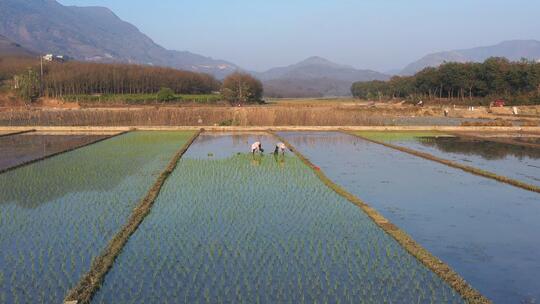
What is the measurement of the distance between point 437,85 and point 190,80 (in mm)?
29516

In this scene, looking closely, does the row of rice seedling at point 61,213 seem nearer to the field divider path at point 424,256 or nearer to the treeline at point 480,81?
the field divider path at point 424,256

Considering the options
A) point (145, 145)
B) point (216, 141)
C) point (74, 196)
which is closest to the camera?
point (74, 196)

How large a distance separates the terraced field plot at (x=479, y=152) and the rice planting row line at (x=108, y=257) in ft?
22.7

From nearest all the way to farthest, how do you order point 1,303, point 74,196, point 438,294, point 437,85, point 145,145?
point 1,303 → point 438,294 → point 74,196 → point 145,145 → point 437,85

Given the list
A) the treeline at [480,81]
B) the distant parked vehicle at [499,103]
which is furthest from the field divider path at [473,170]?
the treeline at [480,81]

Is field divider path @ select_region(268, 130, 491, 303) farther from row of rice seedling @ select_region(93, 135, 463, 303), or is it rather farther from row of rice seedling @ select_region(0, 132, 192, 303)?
row of rice seedling @ select_region(0, 132, 192, 303)

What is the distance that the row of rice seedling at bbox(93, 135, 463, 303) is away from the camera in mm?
4273

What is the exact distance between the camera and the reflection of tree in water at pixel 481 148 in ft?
46.1

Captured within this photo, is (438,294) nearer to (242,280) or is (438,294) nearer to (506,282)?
(506,282)

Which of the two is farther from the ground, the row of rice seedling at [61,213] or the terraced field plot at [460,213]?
the row of rice seedling at [61,213]

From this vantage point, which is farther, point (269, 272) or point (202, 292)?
point (269, 272)

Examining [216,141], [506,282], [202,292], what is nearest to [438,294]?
[506,282]

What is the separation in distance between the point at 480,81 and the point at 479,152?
3107 centimetres

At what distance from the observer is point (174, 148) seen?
14.5 meters
